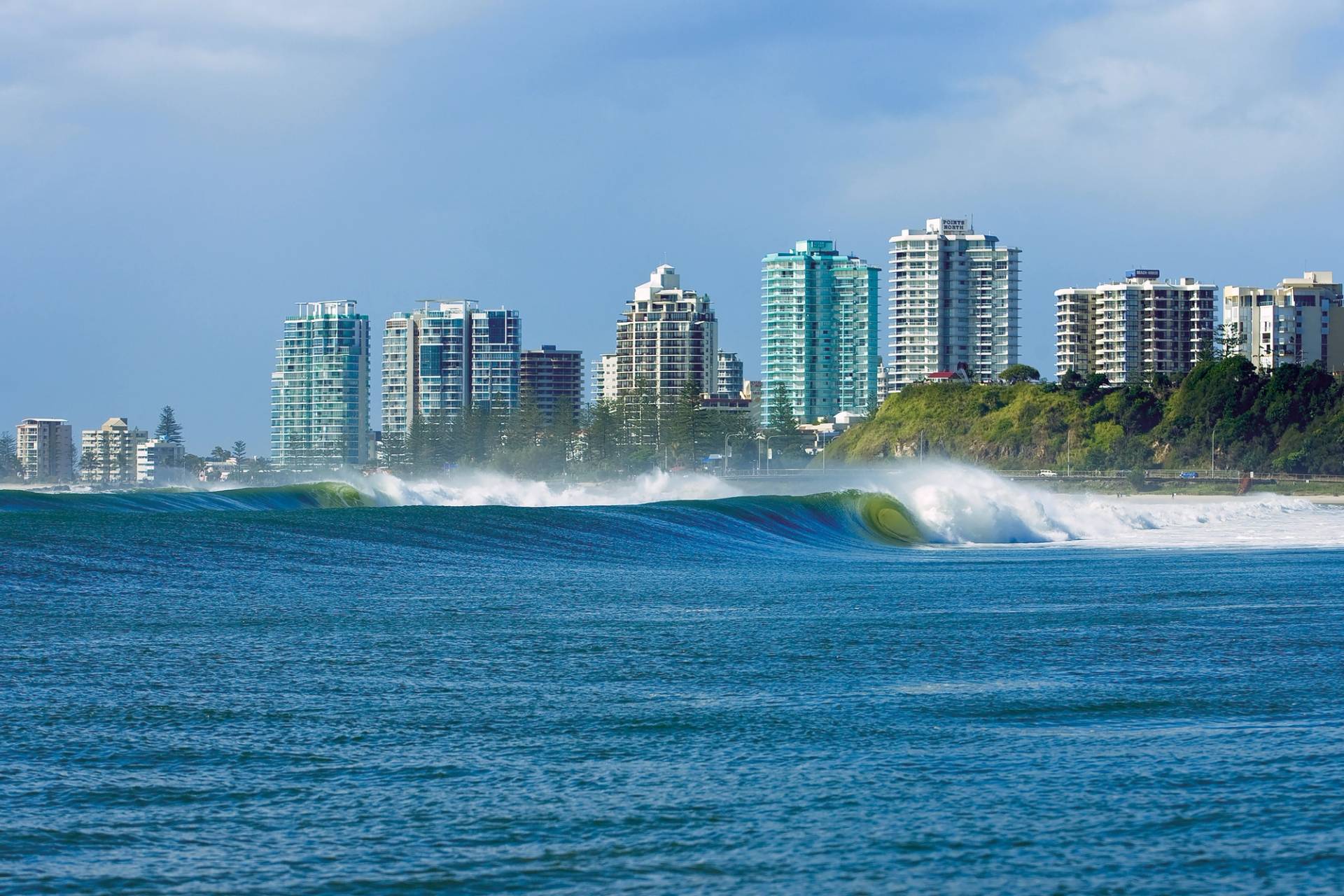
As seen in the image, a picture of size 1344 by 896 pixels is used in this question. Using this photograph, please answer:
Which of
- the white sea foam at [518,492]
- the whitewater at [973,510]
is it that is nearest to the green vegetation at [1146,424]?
the white sea foam at [518,492]

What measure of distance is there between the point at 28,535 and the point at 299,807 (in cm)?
2112

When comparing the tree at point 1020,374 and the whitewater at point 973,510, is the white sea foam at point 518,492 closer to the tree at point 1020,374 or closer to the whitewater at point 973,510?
the whitewater at point 973,510

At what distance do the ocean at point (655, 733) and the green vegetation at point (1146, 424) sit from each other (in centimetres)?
10884

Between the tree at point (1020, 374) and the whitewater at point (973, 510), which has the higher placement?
the tree at point (1020, 374)

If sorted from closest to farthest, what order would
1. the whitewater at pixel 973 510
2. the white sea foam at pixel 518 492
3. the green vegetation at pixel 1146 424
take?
the whitewater at pixel 973 510
the white sea foam at pixel 518 492
the green vegetation at pixel 1146 424

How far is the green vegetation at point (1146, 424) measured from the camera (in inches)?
5032

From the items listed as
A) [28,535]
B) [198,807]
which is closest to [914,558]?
[28,535]

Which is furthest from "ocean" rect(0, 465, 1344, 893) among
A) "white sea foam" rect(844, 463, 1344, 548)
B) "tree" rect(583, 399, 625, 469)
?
"tree" rect(583, 399, 625, 469)

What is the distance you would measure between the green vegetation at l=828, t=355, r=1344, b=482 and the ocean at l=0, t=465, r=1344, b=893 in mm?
108842

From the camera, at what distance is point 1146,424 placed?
452 feet

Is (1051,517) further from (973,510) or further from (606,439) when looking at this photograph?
(606,439)

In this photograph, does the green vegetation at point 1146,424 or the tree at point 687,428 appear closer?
the green vegetation at point 1146,424

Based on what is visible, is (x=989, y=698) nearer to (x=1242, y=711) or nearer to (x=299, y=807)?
(x=1242, y=711)

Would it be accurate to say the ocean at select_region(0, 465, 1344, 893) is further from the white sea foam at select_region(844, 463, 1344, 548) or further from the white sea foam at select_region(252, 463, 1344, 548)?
the white sea foam at select_region(844, 463, 1344, 548)
